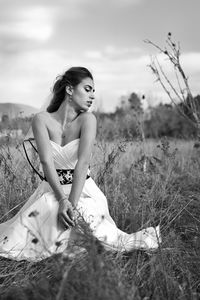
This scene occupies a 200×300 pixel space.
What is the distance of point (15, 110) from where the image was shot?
6.62 m

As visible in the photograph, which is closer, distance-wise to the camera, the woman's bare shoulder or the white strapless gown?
the white strapless gown

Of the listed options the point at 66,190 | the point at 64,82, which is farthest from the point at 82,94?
the point at 66,190

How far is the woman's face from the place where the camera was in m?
3.18

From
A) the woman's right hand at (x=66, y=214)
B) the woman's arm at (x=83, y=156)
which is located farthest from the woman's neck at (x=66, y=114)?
the woman's right hand at (x=66, y=214)

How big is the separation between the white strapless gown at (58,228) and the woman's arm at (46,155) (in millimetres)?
69

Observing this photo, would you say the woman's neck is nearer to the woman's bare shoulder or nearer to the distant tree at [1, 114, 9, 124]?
the woman's bare shoulder

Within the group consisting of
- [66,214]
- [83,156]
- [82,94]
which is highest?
[82,94]

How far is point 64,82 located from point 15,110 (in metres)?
3.53

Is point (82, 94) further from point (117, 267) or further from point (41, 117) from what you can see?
point (117, 267)

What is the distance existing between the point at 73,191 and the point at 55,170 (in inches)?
8.4

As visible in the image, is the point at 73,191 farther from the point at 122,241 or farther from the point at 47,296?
the point at 47,296

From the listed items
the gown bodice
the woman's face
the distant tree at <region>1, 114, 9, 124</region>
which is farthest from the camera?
the distant tree at <region>1, 114, 9, 124</region>

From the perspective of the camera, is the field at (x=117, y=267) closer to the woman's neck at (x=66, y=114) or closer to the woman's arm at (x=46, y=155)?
the woman's arm at (x=46, y=155)

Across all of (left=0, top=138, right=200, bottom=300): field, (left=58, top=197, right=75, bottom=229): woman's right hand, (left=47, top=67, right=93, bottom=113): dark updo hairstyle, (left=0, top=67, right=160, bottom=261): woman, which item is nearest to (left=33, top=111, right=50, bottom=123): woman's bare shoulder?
(left=0, top=67, right=160, bottom=261): woman
